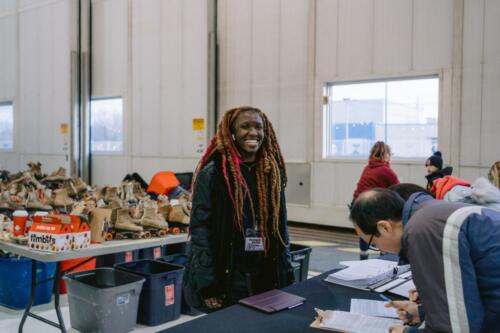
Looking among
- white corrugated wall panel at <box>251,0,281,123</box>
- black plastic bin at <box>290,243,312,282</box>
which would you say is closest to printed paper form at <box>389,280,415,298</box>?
black plastic bin at <box>290,243,312,282</box>

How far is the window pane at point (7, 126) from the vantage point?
40.4ft

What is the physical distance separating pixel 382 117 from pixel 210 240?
5.45m

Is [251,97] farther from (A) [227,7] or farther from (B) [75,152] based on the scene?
(B) [75,152]

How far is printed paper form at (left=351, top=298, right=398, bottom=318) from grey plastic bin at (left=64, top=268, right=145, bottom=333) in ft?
6.09

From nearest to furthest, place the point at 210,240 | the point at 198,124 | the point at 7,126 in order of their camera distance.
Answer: the point at 210,240, the point at 198,124, the point at 7,126

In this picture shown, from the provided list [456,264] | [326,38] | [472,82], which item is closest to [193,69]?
[326,38]

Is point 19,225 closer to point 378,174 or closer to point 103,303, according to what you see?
point 103,303

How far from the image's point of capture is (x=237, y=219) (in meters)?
2.19

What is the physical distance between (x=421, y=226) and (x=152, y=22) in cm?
916

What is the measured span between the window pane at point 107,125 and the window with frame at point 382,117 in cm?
478

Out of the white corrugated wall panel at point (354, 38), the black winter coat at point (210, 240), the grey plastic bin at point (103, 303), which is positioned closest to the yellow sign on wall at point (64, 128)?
the white corrugated wall panel at point (354, 38)

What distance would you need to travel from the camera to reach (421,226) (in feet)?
3.95

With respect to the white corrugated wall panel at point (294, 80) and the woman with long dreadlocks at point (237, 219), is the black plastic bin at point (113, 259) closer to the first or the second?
the woman with long dreadlocks at point (237, 219)

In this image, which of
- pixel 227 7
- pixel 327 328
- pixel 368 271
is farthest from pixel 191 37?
pixel 327 328
